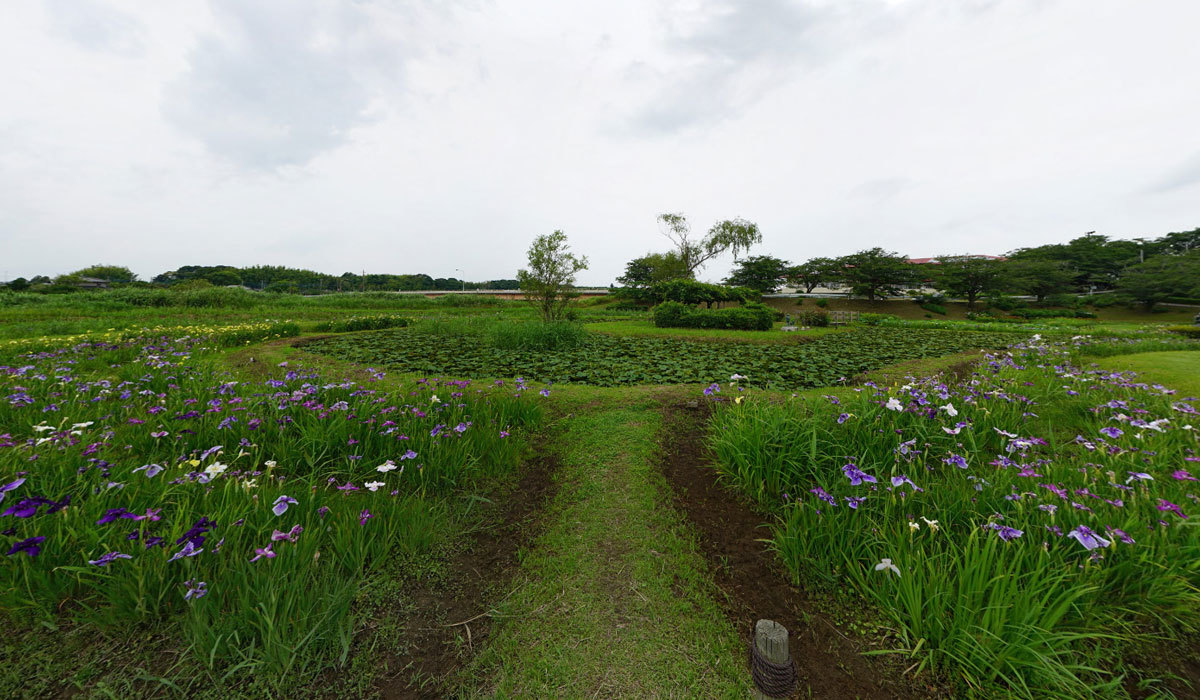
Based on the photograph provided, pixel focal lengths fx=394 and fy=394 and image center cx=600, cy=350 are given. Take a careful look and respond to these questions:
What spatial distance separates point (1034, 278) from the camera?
29594 millimetres

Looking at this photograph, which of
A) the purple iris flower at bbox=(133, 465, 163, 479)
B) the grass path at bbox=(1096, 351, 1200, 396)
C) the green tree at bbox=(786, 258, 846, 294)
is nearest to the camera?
the purple iris flower at bbox=(133, 465, 163, 479)

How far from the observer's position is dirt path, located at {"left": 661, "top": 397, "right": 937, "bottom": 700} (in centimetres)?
174

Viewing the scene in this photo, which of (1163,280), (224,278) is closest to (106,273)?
(224,278)

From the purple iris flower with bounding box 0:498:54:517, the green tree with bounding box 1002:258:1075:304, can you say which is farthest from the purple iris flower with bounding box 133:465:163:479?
the green tree with bounding box 1002:258:1075:304

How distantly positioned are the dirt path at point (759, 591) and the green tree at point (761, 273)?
138 ft

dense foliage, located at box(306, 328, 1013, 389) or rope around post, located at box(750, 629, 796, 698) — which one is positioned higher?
dense foliage, located at box(306, 328, 1013, 389)

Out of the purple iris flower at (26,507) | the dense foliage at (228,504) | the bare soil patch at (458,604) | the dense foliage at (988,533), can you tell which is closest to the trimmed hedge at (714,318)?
the dense foliage at (988,533)

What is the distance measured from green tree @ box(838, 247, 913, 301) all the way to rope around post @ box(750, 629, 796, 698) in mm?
40329

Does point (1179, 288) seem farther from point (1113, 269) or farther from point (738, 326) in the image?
point (738, 326)

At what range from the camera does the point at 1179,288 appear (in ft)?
80.5

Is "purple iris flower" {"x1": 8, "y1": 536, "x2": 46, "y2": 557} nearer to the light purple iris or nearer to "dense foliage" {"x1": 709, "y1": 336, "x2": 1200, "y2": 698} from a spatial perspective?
the light purple iris

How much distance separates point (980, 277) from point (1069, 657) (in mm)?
40436

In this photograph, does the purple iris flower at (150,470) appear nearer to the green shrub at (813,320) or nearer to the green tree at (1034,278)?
the green shrub at (813,320)

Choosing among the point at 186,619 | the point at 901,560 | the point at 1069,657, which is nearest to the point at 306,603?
the point at 186,619
